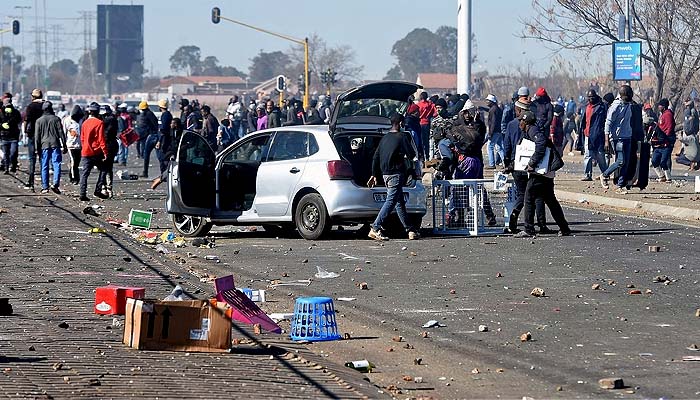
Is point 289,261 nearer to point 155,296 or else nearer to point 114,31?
point 155,296

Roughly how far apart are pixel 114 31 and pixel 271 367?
163 m

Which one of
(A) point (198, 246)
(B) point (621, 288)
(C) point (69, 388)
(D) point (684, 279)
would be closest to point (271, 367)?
(C) point (69, 388)

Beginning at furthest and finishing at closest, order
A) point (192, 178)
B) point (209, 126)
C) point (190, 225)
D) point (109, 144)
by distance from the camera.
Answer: point (209, 126), point (109, 144), point (190, 225), point (192, 178)

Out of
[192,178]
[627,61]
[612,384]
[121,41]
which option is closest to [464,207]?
[192,178]

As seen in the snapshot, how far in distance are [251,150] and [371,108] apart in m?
1.73

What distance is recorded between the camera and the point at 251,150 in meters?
Answer: 19.3

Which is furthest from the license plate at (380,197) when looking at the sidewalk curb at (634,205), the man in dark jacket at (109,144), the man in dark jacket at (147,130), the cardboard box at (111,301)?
the man in dark jacket at (147,130)

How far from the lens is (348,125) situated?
18.8 metres

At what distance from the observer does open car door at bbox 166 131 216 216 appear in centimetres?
1883

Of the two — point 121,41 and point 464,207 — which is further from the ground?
point 121,41

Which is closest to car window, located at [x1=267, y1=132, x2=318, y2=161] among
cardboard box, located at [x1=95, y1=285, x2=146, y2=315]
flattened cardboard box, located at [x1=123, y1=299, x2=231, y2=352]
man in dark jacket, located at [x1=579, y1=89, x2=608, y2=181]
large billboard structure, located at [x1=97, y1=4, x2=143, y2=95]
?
cardboard box, located at [x1=95, y1=285, x2=146, y2=315]

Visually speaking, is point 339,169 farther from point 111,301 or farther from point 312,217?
point 111,301

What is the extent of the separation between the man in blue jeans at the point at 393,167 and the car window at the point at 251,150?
1.63 m

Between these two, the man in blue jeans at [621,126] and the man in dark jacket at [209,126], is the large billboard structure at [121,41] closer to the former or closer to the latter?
the man in dark jacket at [209,126]
